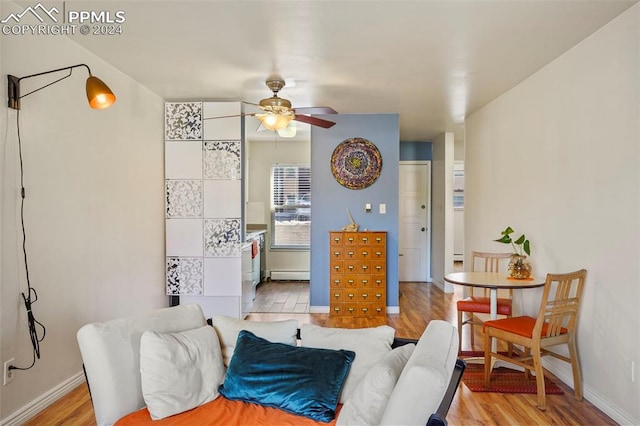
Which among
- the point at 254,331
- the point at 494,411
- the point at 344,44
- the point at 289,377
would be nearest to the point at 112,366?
the point at 254,331

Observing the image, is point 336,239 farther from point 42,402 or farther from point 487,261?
point 42,402

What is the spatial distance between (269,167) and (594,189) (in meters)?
5.32

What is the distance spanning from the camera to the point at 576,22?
2.50m

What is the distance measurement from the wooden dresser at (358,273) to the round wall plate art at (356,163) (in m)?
0.69

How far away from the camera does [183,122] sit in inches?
173

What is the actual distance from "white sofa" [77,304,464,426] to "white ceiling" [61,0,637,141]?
1817mm

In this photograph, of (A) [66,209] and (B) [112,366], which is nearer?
(B) [112,366]

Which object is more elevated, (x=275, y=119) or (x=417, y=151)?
(x=417, y=151)

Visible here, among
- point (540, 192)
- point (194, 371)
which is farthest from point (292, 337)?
point (540, 192)

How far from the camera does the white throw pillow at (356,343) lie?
1.77m

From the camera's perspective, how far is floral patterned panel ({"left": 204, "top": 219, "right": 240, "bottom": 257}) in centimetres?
434

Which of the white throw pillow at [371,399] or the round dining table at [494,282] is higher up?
the round dining table at [494,282]

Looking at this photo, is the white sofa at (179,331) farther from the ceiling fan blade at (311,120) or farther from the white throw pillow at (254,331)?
the ceiling fan blade at (311,120)

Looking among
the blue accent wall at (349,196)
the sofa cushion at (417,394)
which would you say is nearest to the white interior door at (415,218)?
the blue accent wall at (349,196)
